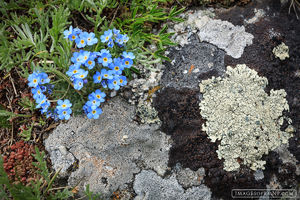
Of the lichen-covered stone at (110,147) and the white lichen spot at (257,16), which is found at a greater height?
the white lichen spot at (257,16)

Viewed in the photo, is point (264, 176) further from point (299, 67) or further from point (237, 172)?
point (299, 67)

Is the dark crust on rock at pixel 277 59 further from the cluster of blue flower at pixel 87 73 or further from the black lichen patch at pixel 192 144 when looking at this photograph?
the cluster of blue flower at pixel 87 73

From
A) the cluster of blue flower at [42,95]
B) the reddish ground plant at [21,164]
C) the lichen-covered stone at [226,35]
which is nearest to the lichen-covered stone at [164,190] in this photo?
the cluster of blue flower at [42,95]

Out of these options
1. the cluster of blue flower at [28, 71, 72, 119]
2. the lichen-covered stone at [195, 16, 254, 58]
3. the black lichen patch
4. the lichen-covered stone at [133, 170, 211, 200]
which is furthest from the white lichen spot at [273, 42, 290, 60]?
the cluster of blue flower at [28, 71, 72, 119]

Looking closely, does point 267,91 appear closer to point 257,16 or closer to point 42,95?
point 257,16

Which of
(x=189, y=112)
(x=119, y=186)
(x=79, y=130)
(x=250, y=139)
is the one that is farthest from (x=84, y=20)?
(x=250, y=139)

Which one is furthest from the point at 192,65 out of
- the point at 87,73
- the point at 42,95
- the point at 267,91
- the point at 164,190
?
the point at 42,95
